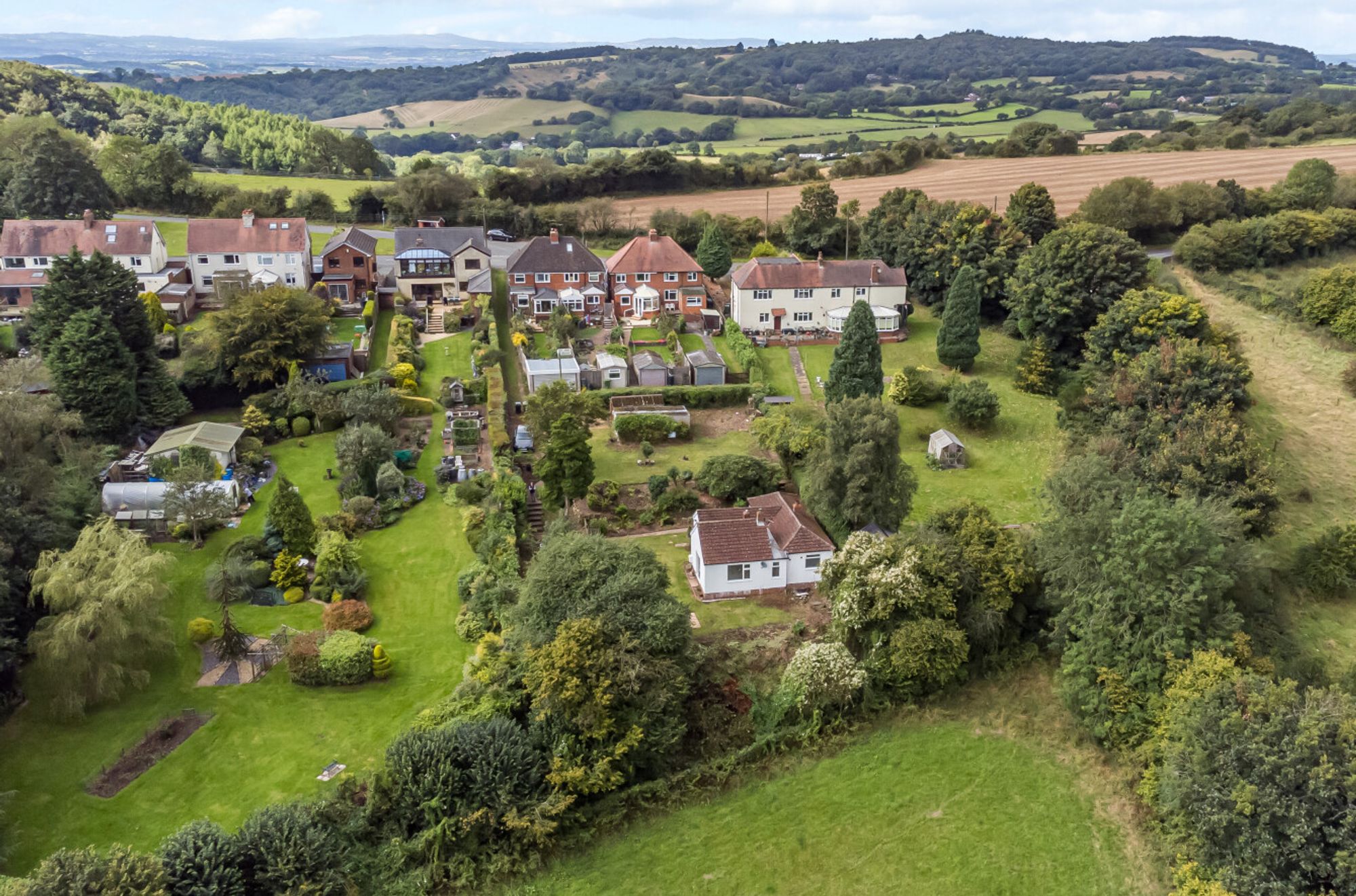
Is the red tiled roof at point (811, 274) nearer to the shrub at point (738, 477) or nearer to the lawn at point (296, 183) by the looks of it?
the shrub at point (738, 477)

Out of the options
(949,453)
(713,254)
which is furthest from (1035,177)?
(949,453)

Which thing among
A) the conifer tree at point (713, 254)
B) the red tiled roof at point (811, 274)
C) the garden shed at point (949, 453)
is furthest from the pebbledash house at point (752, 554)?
the conifer tree at point (713, 254)

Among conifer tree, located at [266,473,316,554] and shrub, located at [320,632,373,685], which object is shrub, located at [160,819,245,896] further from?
conifer tree, located at [266,473,316,554]

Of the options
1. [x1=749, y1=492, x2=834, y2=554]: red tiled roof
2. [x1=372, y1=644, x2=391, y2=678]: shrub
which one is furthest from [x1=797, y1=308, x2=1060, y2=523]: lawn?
[x1=372, y1=644, x2=391, y2=678]: shrub

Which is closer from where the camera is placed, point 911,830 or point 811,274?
point 911,830

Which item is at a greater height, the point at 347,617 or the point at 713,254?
the point at 713,254

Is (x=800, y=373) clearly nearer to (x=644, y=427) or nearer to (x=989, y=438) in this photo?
(x=989, y=438)
